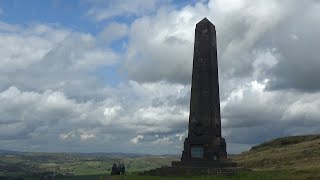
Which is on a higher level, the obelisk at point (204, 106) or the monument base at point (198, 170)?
the obelisk at point (204, 106)

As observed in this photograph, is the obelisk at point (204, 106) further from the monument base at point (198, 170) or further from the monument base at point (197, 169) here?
the monument base at point (198, 170)

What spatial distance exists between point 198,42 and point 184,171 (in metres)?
9.62

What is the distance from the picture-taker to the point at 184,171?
1174 inches

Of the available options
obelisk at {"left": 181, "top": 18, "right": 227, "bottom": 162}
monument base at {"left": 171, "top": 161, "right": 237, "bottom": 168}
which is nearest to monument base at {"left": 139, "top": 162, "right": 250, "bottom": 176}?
monument base at {"left": 171, "top": 161, "right": 237, "bottom": 168}

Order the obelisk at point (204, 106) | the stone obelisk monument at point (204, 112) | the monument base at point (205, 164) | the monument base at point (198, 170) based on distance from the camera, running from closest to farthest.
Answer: the monument base at point (198, 170) < the monument base at point (205, 164) < the stone obelisk monument at point (204, 112) < the obelisk at point (204, 106)

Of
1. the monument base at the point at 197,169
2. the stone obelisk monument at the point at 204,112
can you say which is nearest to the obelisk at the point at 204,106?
the stone obelisk monument at the point at 204,112

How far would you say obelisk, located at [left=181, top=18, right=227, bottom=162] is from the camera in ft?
103

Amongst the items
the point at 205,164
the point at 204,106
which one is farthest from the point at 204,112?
the point at 205,164

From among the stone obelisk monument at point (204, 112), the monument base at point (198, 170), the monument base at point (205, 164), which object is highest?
the stone obelisk monument at point (204, 112)

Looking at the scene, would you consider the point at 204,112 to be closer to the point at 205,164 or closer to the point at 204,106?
the point at 204,106

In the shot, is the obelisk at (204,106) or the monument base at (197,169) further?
the obelisk at (204,106)

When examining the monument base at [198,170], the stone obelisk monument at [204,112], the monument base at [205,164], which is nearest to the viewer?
the monument base at [198,170]

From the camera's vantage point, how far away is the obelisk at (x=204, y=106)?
3145cm

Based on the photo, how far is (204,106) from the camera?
31844mm
